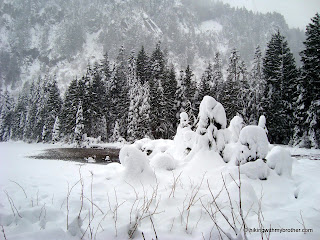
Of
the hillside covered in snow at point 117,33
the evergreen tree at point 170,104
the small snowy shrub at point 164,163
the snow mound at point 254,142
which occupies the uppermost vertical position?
the hillside covered in snow at point 117,33

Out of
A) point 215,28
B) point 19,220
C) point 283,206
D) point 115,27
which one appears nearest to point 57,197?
point 19,220

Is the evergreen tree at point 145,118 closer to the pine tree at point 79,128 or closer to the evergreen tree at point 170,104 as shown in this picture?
the evergreen tree at point 170,104

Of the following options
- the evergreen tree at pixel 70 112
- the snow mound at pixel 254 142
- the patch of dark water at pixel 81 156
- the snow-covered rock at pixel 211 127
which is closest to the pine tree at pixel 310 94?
the snow-covered rock at pixel 211 127

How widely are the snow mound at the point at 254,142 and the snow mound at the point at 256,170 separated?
0.36 metres

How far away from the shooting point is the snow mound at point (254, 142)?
6.18 metres

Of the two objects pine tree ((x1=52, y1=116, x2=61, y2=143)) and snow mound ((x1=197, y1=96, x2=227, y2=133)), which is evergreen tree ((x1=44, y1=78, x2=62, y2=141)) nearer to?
pine tree ((x1=52, y1=116, x2=61, y2=143))

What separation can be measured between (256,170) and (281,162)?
1.02m

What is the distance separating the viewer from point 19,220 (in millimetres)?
2287

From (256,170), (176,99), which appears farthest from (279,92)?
(256,170)

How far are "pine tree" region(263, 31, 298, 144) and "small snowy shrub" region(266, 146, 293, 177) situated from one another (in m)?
22.5

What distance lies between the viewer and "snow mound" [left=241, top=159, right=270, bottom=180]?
5.73 meters

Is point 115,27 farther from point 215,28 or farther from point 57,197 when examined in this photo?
point 57,197

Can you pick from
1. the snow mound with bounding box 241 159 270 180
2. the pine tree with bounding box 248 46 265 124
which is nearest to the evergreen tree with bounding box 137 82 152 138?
the pine tree with bounding box 248 46 265 124

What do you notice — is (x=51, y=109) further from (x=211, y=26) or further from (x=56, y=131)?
(x=211, y=26)
